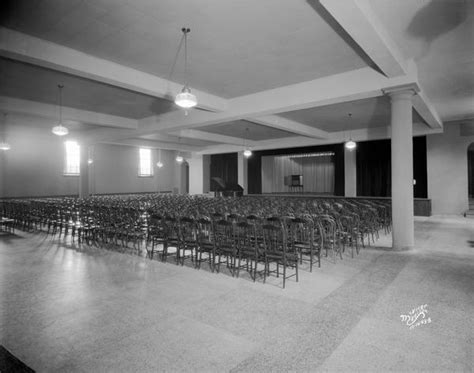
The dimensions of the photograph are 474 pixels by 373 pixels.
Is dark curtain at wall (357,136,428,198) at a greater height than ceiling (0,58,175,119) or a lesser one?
lesser

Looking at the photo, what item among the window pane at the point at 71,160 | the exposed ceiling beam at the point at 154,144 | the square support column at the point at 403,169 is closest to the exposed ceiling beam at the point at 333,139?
the exposed ceiling beam at the point at 154,144

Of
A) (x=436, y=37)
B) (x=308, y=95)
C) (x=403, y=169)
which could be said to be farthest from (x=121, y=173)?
(x=436, y=37)

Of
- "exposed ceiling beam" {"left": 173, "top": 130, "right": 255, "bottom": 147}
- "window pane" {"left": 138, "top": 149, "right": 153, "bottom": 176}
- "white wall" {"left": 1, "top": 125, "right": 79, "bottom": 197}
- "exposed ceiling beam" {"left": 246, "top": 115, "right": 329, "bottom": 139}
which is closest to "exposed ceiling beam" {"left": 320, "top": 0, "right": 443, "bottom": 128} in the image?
"exposed ceiling beam" {"left": 246, "top": 115, "right": 329, "bottom": 139}

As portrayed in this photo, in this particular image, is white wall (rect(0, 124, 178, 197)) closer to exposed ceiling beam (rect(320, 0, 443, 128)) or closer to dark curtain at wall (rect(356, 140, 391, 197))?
exposed ceiling beam (rect(320, 0, 443, 128))

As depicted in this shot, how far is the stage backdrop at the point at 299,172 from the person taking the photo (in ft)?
72.6

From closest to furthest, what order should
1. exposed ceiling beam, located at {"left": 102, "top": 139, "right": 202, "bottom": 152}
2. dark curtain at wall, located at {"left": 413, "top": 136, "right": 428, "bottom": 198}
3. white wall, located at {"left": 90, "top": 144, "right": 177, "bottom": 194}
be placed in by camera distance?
dark curtain at wall, located at {"left": 413, "top": 136, "right": 428, "bottom": 198}, exposed ceiling beam, located at {"left": 102, "top": 139, "right": 202, "bottom": 152}, white wall, located at {"left": 90, "top": 144, "right": 177, "bottom": 194}

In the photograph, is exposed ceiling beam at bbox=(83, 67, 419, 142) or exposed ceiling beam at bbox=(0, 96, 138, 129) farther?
exposed ceiling beam at bbox=(0, 96, 138, 129)

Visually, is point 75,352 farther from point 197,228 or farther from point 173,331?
point 197,228

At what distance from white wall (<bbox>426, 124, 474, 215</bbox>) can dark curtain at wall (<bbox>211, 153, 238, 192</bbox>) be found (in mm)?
12755

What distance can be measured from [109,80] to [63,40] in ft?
4.13

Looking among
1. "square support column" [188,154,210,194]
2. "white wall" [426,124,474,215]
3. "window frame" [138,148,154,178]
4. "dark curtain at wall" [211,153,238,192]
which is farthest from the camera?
"square support column" [188,154,210,194]

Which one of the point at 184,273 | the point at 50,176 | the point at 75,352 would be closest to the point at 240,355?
the point at 75,352

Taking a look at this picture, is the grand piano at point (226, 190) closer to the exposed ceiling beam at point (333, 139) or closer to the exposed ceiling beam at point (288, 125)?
the exposed ceiling beam at point (333, 139)

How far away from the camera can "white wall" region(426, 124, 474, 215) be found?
13.9 meters
